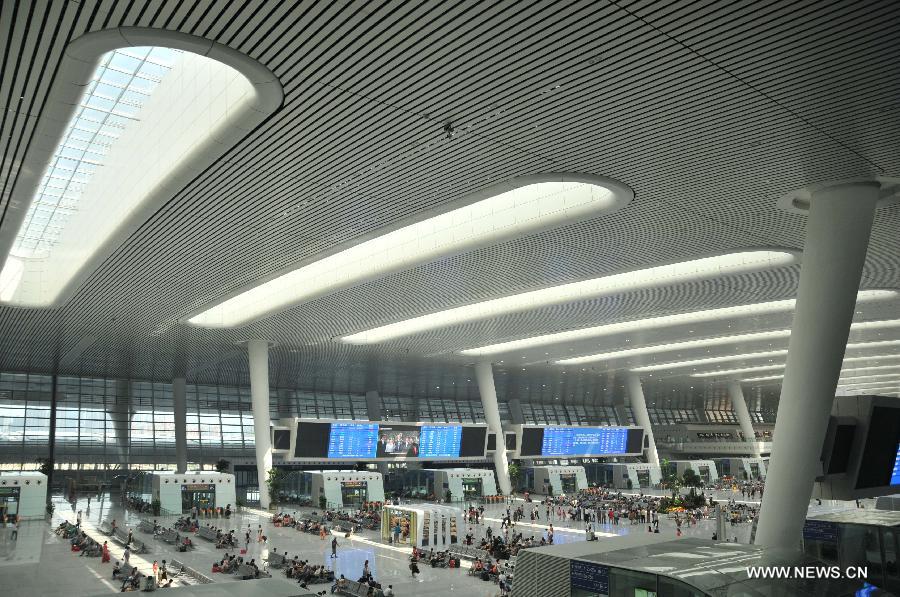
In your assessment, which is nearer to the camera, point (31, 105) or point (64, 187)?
point (31, 105)

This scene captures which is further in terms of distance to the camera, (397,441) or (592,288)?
(397,441)

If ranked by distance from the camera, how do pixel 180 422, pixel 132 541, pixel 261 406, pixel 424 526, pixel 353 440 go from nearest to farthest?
pixel 132 541 → pixel 424 526 → pixel 261 406 → pixel 353 440 → pixel 180 422

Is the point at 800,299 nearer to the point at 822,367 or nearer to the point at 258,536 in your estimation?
the point at 822,367

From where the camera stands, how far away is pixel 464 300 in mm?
26422

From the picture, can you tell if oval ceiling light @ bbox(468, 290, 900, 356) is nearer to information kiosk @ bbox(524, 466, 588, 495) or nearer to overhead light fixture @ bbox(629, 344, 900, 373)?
information kiosk @ bbox(524, 466, 588, 495)

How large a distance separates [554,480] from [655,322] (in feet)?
60.1

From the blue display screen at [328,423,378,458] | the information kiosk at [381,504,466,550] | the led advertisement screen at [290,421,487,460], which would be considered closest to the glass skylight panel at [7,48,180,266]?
the information kiosk at [381,504,466,550]

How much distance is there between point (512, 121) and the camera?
1141 centimetres

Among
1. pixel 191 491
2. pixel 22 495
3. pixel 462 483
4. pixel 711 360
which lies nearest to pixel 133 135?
pixel 22 495

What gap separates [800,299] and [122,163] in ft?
45.3

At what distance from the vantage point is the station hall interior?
353 inches

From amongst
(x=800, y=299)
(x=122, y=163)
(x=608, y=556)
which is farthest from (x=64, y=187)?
(x=800, y=299)

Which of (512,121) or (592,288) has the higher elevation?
(512,121)

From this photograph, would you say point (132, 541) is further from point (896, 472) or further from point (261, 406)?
point (896, 472)
